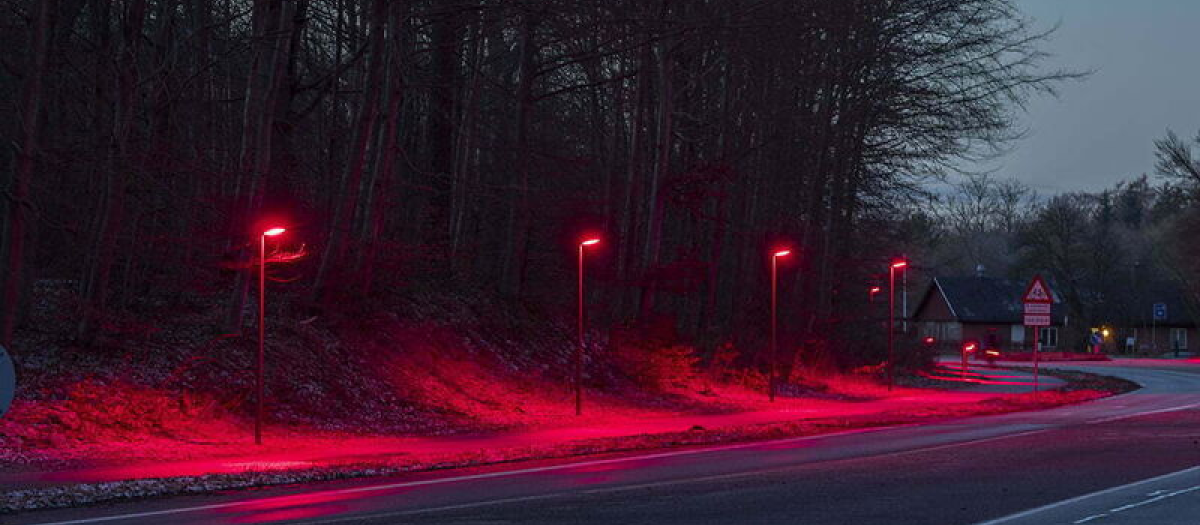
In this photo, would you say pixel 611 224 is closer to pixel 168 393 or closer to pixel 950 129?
pixel 950 129

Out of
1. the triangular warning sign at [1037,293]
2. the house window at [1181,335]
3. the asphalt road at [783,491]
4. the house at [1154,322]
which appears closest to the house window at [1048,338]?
the house at [1154,322]

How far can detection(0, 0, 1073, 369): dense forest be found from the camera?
24000 mm

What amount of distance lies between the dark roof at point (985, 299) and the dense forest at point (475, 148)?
200 feet

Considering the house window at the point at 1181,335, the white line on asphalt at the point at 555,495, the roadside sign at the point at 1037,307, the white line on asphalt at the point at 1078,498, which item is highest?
the house window at the point at 1181,335

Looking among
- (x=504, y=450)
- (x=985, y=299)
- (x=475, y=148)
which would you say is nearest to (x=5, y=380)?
(x=504, y=450)

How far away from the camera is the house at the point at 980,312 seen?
371ft

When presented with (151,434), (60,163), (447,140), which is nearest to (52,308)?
(60,163)

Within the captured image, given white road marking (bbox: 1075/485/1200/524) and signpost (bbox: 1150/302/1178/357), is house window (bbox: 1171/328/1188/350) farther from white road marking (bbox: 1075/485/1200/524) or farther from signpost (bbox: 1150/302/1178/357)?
white road marking (bbox: 1075/485/1200/524)

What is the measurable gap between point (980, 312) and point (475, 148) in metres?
79.8

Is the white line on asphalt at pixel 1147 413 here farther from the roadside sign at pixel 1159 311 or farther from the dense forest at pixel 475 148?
the roadside sign at pixel 1159 311

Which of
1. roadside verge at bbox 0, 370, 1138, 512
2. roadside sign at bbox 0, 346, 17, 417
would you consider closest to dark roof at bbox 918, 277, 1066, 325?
roadside verge at bbox 0, 370, 1138, 512

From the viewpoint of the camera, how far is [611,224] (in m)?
37.9

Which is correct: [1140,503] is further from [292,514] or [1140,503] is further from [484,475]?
[292,514]

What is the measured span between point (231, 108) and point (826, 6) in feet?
51.5
